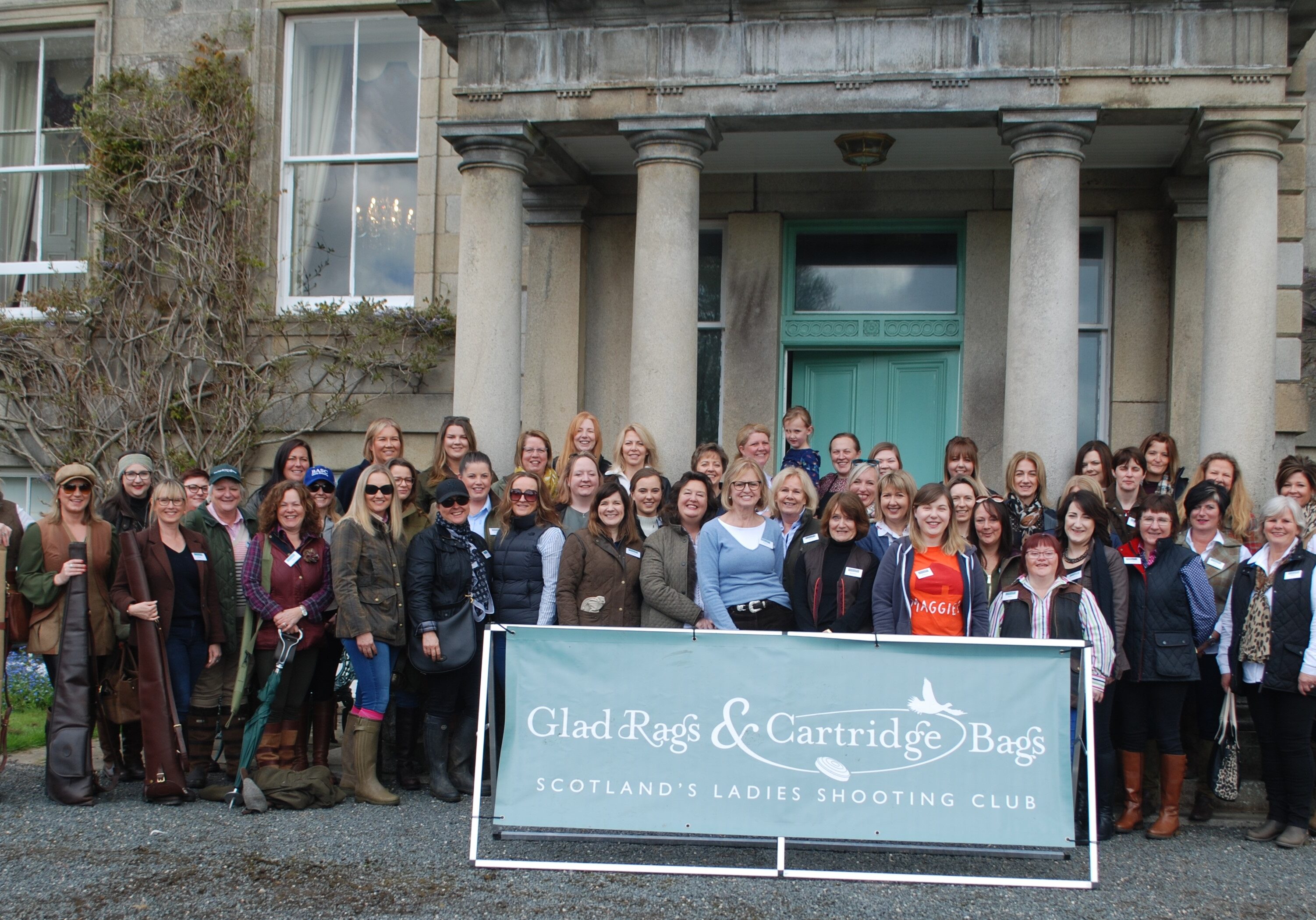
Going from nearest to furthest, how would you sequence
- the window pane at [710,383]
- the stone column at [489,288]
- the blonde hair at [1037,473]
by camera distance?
the blonde hair at [1037,473]
the stone column at [489,288]
the window pane at [710,383]

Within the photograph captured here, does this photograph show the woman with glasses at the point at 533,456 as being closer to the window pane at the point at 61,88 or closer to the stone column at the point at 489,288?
the stone column at the point at 489,288

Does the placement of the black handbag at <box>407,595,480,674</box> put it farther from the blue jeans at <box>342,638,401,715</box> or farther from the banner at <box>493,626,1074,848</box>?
the banner at <box>493,626,1074,848</box>

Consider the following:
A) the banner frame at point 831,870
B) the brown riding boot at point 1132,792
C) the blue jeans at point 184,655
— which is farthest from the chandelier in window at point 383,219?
the brown riding boot at point 1132,792

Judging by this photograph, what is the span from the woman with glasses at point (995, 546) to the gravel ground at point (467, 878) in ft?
4.75

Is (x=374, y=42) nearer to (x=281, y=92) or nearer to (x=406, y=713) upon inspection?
(x=281, y=92)

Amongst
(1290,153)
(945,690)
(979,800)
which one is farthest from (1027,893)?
(1290,153)

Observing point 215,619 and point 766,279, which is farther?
point 766,279

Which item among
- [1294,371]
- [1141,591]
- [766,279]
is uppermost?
[766,279]

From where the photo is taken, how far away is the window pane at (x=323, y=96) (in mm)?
11930

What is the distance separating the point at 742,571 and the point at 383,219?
699 centimetres

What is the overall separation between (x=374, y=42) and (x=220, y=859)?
29.0 ft

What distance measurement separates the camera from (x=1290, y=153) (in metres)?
9.93

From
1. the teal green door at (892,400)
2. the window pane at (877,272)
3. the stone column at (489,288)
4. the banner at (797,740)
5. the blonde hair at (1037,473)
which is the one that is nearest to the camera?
the banner at (797,740)

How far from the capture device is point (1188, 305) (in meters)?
9.99
